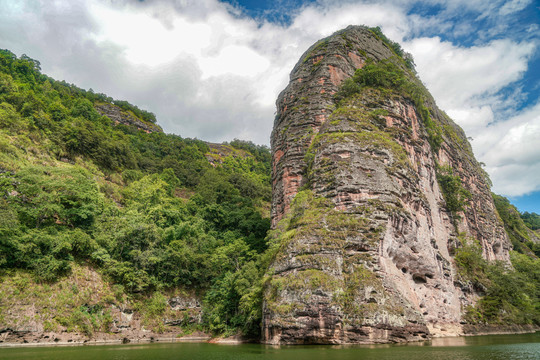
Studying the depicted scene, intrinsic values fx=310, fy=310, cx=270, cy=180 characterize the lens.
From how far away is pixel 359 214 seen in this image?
29.2 m

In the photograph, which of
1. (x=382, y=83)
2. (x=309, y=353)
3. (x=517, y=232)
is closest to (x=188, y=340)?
(x=309, y=353)

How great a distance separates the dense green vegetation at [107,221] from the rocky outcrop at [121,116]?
23298mm

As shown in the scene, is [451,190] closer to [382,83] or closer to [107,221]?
[382,83]

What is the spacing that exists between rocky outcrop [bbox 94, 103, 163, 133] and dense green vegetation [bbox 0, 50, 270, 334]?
76.4 ft

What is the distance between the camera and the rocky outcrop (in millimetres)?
83188

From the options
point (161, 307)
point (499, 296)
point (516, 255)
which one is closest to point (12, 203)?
point (161, 307)

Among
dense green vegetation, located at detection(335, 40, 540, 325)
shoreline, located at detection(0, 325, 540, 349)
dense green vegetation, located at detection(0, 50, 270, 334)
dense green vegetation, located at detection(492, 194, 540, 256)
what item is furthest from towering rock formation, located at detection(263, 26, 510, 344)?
dense green vegetation, located at detection(492, 194, 540, 256)

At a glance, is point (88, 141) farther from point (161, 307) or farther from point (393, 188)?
point (393, 188)

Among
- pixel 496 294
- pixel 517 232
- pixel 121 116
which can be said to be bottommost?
pixel 496 294

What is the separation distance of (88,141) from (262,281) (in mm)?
35436

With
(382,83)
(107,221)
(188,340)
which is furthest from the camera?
(382,83)

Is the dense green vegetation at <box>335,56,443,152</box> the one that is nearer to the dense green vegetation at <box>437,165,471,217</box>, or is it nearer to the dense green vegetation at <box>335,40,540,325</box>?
the dense green vegetation at <box>335,40,540,325</box>

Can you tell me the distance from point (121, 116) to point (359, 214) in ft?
260

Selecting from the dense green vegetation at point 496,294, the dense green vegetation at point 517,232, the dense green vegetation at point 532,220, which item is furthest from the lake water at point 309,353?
the dense green vegetation at point 532,220
